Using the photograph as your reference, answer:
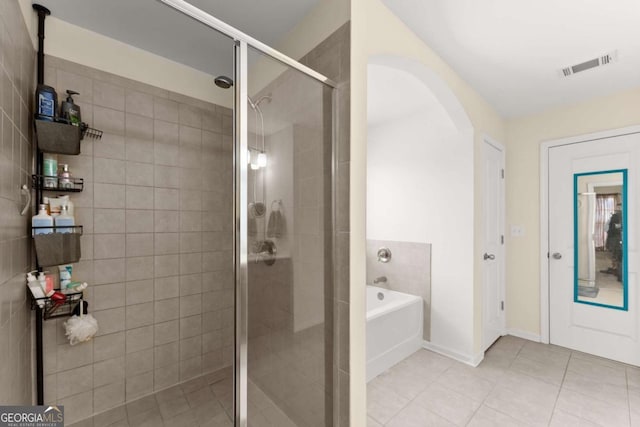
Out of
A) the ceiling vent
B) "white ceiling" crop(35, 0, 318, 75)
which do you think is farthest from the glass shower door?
the ceiling vent

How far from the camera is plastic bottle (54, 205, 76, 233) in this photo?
4.76 feet

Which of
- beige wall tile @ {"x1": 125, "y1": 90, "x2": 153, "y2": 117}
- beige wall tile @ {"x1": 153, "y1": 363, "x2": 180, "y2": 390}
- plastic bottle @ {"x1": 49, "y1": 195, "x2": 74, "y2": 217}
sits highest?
beige wall tile @ {"x1": 125, "y1": 90, "x2": 153, "y2": 117}

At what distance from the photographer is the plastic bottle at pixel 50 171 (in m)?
1.46

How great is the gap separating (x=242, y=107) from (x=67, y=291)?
1.49 metres

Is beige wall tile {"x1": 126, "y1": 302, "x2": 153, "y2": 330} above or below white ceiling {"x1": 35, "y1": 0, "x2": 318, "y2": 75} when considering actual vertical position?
below

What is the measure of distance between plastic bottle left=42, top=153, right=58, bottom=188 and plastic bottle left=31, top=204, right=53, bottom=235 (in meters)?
0.13

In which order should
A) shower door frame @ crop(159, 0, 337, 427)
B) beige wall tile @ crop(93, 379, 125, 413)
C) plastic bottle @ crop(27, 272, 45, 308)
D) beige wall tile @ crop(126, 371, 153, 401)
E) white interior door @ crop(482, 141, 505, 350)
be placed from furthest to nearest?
1. white interior door @ crop(482, 141, 505, 350)
2. beige wall tile @ crop(126, 371, 153, 401)
3. beige wall tile @ crop(93, 379, 125, 413)
4. plastic bottle @ crop(27, 272, 45, 308)
5. shower door frame @ crop(159, 0, 337, 427)

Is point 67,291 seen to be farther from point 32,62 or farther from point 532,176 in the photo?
point 532,176

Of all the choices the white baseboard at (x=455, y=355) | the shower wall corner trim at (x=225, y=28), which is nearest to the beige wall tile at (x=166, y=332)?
the shower wall corner trim at (x=225, y=28)

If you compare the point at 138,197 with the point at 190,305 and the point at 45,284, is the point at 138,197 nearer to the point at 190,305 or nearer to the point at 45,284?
the point at 45,284

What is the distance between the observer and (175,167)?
206cm

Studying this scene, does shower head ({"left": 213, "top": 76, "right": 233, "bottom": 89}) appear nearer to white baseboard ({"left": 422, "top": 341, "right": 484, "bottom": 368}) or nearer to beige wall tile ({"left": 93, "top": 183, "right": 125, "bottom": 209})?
beige wall tile ({"left": 93, "top": 183, "right": 125, "bottom": 209})

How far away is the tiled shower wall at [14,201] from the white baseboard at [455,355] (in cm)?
292

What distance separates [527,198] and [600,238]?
692 mm
